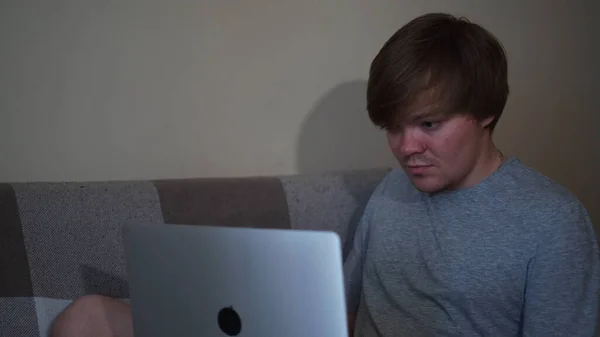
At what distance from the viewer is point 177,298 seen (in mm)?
734

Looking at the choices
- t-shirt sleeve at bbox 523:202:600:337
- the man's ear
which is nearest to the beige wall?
the man's ear

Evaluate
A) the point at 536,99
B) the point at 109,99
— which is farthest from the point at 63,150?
the point at 536,99

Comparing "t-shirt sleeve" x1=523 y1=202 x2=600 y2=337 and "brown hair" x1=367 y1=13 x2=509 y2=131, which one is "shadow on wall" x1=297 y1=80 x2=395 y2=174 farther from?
"t-shirt sleeve" x1=523 y1=202 x2=600 y2=337

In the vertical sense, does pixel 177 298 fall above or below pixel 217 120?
below

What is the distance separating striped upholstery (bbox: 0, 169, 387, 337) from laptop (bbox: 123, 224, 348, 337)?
0.31 m

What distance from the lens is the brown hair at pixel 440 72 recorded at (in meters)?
0.96

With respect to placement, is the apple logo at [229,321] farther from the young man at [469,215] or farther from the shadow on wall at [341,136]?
the shadow on wall at [341,136]

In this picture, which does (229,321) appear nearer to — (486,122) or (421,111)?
(421,111)

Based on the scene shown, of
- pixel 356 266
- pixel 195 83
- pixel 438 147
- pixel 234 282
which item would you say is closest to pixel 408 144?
pixel 438 147

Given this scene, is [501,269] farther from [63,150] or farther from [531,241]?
[63,150]

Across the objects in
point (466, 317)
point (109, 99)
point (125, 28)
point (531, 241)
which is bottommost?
point (466, 317)

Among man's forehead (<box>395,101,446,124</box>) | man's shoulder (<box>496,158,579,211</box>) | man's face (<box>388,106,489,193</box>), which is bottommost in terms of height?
man's shoulder (<box>496,158,579,211</box>)

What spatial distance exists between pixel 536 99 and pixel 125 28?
4.09 ft

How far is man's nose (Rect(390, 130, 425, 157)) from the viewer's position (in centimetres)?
99
